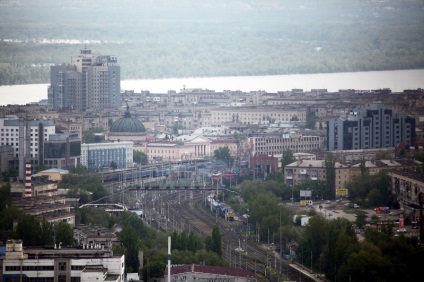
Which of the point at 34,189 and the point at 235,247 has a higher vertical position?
the point at 34,189

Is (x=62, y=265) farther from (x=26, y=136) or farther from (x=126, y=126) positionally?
(x=126, y=126)

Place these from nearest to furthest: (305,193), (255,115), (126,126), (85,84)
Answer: (305,193) < (126,126) < (85,84) < (255,115)

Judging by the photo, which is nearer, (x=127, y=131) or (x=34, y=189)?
(x=34, y=189)

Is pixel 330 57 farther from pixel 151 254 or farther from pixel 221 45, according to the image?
pixel 151 254

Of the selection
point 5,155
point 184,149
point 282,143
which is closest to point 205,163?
point 184,149

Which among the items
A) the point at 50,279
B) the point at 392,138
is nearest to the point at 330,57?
the point at 392,138

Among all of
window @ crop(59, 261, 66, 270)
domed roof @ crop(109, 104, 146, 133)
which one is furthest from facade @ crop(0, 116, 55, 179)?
window @ crop(59, 261, 66, 270)
